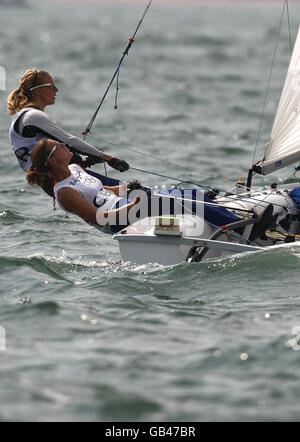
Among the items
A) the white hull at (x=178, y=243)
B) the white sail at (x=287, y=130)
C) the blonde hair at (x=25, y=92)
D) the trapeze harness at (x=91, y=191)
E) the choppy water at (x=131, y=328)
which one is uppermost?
the blonde hair at (x=25, y=92)

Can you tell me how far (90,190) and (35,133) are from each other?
1.85 ft

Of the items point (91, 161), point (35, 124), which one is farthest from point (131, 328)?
point (91, 161)

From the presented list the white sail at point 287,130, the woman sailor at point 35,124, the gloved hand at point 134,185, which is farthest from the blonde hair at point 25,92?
the white sail at point 287,130

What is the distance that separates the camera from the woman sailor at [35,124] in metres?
8.05

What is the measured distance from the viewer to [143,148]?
48.6 ft

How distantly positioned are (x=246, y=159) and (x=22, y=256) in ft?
20.1

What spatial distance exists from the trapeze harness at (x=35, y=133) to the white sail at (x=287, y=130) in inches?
51.2

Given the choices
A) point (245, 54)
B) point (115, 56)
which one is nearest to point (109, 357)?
point (115, 56)

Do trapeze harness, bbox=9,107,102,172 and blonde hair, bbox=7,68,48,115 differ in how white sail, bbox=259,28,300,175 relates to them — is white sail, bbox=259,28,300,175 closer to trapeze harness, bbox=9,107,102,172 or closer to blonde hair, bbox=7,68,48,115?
trapeze harness, bbox=9,107,102,172

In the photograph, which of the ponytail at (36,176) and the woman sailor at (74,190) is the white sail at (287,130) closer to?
the woman sailor at (74,190)

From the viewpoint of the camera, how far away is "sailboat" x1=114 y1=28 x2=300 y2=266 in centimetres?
768

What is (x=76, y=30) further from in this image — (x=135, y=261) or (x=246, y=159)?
(x=135, y=261)

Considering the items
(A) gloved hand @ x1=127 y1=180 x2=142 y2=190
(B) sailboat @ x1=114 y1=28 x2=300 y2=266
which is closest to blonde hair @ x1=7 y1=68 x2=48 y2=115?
(A) gloved hand @ x1=127 y1=180 x2=142 y2=190

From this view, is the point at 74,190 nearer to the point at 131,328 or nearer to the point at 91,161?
the point at 91,161
